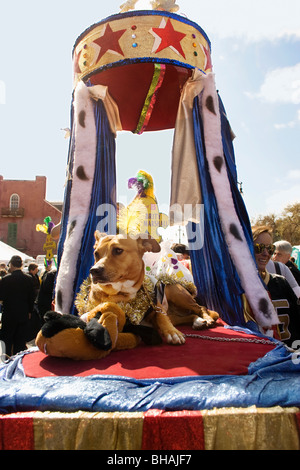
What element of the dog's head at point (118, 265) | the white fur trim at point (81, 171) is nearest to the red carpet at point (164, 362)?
the dog's head at point (118, 265)

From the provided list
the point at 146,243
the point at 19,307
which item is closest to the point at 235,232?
the point at 146,243

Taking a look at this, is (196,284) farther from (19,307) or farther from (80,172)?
(19,307)

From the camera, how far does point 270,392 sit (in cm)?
135

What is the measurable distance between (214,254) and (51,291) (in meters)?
2.60

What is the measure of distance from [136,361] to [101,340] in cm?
25

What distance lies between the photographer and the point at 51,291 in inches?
190

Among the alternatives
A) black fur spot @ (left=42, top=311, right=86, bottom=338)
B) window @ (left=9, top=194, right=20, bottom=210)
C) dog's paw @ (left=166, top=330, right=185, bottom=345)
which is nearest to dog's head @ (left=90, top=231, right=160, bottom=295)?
black fur spot @ (left=42, top=311, right=86, bottom=338)

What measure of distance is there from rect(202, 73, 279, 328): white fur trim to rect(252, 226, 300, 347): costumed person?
34 cm

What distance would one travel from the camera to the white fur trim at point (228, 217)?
125 inches

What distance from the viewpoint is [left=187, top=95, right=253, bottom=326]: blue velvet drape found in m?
3.49

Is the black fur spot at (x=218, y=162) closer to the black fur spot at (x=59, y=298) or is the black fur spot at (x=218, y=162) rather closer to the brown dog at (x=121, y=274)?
the brown dog at (x=121, y=274)

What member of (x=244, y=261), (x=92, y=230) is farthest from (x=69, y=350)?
(x=244, y=261)

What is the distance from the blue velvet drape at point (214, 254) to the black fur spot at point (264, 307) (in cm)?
28

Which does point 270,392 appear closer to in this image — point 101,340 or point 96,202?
point 101,340
